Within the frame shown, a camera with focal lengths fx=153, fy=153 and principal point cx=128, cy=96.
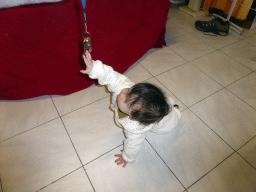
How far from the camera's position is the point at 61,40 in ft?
3.14

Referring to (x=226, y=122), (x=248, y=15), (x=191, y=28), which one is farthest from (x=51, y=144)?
(x=248, y=15)

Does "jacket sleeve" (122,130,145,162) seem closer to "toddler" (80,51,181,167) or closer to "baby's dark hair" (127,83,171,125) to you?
"toddler" (80,51,181,167)

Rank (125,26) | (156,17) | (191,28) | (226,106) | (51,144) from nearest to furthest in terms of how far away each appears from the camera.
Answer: (51,144)
(125,26)
(226,106)
(156,17)
(191,28)

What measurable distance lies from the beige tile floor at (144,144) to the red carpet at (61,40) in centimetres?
17

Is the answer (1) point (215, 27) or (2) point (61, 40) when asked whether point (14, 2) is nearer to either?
(2) point (61, 40)

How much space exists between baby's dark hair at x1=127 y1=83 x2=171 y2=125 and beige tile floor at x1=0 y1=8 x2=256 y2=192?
0.45 m

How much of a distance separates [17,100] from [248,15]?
9.99ft

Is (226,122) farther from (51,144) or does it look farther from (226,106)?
(51,144)

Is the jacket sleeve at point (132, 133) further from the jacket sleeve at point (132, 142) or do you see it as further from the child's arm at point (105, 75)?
the child's arm at point (105, 75)

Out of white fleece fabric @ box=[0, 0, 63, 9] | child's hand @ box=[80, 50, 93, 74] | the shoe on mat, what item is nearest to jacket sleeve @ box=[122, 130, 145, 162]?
child's hand @ box=[80, 50, 93, 74]

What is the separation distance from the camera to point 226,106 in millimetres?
1299

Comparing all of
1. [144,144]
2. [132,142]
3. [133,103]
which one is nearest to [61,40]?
[133,103]

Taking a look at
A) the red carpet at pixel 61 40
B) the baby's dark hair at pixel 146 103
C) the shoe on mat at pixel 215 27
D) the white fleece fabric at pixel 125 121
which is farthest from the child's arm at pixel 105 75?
the shoe on mat at pixel 215 27

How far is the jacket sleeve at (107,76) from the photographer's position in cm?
76
